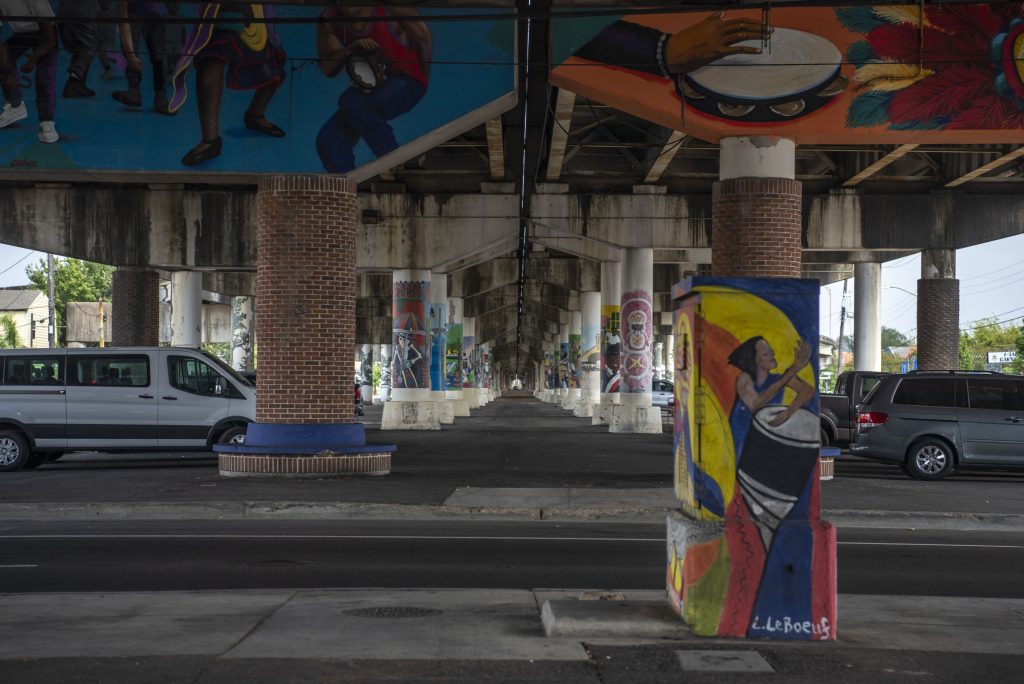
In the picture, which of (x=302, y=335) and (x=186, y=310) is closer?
(x=302, y=335)

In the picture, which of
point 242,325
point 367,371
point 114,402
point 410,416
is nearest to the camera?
point 114,402

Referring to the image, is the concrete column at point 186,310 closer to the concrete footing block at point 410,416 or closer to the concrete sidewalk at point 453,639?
the concrete footing block at point 410,416

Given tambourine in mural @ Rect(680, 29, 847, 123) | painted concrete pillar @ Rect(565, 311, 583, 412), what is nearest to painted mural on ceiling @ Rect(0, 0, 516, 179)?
tambourine in mural @ Rect(680, 29, 847, 123)

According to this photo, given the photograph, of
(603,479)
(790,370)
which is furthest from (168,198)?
(790,370)

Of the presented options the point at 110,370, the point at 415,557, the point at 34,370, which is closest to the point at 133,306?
the point at 34,370

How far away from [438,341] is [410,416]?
7.03m

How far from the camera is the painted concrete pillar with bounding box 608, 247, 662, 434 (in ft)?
130

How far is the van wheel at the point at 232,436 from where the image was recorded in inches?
920

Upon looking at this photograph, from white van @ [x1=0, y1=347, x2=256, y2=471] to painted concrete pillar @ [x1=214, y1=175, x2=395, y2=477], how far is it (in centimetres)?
331

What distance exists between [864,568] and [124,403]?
613 inches

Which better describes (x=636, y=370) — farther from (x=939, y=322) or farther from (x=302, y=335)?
(x=302, y=335)

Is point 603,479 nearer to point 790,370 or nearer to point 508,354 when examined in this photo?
point 790,370

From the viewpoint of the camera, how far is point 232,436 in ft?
76.8

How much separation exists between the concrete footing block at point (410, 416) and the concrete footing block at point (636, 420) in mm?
6513
